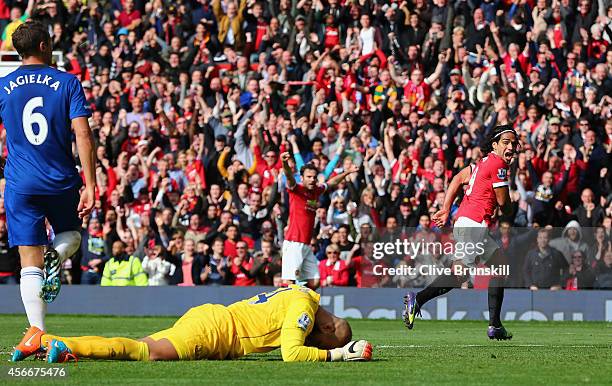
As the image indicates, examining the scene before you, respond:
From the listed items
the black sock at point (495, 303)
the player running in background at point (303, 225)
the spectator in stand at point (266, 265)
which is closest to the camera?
the black sock at point (495, 303)

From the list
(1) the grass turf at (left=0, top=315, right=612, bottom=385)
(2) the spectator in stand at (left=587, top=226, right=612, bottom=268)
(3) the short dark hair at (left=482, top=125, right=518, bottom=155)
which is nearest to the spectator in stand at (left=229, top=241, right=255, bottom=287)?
(2) the spectator in stand at (left=587, top=226, right=612, bottom=268)

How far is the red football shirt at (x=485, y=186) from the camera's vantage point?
14141mm

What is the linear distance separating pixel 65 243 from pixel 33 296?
0.50 metres

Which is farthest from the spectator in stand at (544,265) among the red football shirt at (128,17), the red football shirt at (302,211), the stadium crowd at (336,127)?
the red football shirt at (128,17)

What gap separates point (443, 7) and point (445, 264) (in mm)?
7181

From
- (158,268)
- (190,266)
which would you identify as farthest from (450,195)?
(158,268)

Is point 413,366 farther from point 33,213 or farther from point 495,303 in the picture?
point 495,303

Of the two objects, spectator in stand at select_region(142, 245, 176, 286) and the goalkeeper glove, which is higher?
spectator in stand at select_region(142, 245, 176, 286)

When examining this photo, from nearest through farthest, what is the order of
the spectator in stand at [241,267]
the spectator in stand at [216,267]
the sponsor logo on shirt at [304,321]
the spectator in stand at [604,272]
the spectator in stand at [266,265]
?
the sponsor logo on shirt at [304,321] → the spectator in stand at [604,272] → the spectator in stand at [266,265] → the spectator in stand at [241,267] → the spectator in stand at [216,267]

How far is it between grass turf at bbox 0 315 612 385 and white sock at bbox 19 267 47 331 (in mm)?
403

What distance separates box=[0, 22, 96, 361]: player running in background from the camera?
10.2 meters

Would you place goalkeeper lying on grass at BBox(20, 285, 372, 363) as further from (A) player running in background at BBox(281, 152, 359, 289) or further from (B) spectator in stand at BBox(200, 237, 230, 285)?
(B) spectator in stand at BBox(200, 237, 230, 285)

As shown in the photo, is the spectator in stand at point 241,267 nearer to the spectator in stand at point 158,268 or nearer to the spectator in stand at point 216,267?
the spectator in stand at point 216,267

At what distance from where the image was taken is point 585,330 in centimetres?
1812
